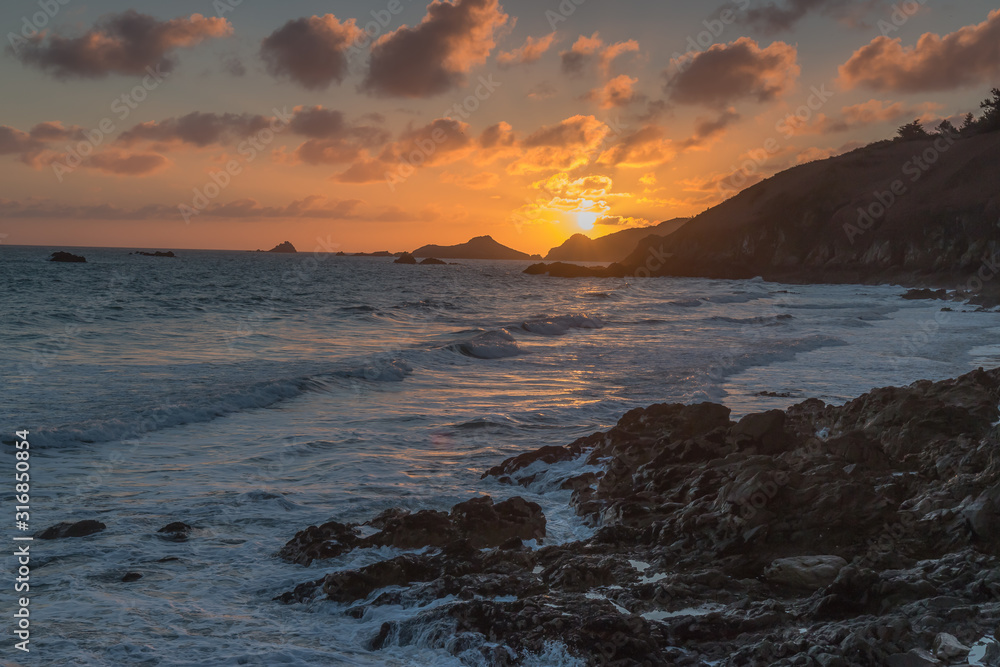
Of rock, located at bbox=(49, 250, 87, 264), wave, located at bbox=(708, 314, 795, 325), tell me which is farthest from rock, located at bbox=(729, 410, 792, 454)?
rock, located at bbox=(49, 250, 87, 264)

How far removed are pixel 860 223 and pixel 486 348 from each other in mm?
81082

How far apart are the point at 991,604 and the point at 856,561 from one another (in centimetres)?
125

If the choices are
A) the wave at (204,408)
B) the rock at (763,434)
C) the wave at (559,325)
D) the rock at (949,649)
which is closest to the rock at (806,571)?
the rock at (949,649)

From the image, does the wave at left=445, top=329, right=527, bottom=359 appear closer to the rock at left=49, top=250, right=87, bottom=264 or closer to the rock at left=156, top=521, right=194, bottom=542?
the rock at left=156, top=521, right=194, bottom=542

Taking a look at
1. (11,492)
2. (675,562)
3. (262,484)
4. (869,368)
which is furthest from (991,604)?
(869,368)

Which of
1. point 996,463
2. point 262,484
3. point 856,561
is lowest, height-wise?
point 262,484

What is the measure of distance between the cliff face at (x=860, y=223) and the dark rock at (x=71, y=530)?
7613 centimetres

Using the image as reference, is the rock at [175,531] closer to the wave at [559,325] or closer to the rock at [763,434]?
the rock at [763,434]

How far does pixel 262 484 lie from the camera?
1010cm

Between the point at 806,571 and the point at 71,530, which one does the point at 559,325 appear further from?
the point at 806,571

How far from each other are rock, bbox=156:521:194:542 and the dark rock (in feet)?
2.54

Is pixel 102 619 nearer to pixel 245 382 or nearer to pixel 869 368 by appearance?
pixel 245 382

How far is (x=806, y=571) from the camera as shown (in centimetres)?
588

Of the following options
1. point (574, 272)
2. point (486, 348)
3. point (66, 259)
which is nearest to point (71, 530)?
point (486, 348)
